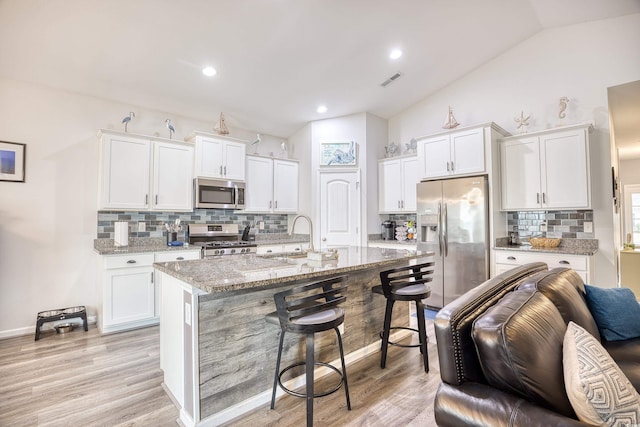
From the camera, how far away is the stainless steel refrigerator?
387cm

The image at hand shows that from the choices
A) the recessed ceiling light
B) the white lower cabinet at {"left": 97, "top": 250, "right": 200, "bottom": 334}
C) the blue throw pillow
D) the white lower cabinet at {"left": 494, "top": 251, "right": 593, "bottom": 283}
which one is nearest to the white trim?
the white lower cabinet at {"left": 494, "top": 251, "right": 593, "bottom": 283}

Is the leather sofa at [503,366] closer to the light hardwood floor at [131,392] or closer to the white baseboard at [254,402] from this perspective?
the light hardwood floor at [131,392]

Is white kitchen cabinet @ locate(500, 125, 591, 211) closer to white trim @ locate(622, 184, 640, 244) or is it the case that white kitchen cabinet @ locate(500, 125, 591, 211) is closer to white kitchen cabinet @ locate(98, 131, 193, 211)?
white kitchen cabinet @ locate(98, 131, 193, 211)

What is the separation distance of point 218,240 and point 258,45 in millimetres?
2718

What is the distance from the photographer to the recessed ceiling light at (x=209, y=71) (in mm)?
3599

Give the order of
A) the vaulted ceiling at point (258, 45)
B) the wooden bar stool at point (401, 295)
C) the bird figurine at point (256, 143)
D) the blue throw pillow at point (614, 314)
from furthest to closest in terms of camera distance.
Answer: the bird figurine at point (256, 143)
the vaulted ceiling at point (258, 45)
the wooden bar stool at point (401, 295)
the blue throw pillow at point (614, 314)

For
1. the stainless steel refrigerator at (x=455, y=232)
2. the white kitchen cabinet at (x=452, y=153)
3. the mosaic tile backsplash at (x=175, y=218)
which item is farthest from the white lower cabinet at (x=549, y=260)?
the mosaic tile backsplash at (x=175, y=218)

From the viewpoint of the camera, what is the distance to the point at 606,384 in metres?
0.99

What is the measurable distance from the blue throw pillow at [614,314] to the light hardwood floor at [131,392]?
116 cm

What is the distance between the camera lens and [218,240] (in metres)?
4.64

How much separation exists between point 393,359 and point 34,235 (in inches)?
160

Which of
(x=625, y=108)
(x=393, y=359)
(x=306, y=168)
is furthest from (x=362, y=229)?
(x=625, y=108)

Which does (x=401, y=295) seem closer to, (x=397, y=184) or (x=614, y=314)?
(x=614, y=314)

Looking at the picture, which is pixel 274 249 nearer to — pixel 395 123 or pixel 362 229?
pixel 362 229
